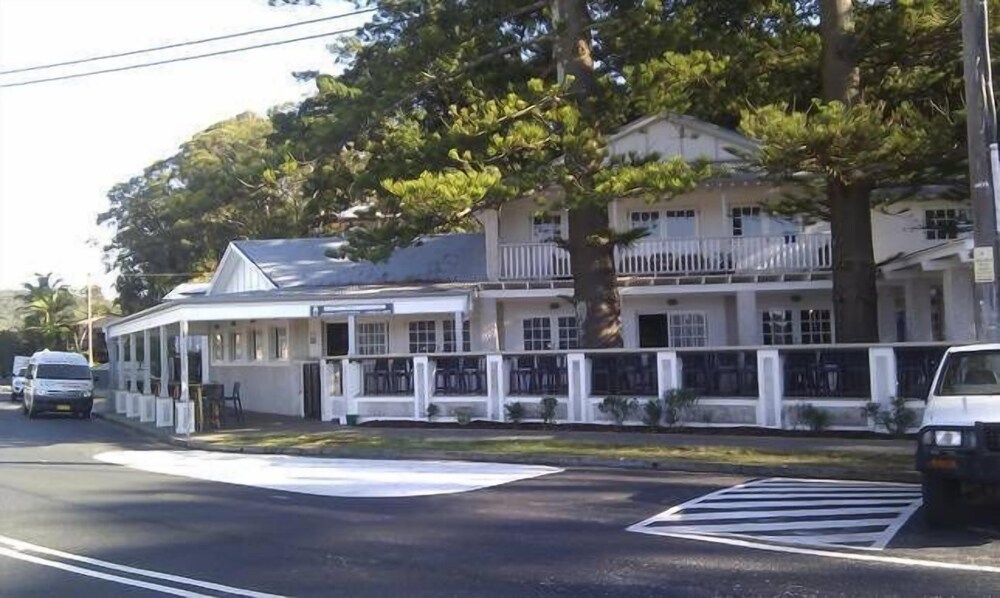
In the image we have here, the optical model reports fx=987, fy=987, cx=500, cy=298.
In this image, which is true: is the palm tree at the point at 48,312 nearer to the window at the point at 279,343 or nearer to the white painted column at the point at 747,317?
the window at the point at 279,343

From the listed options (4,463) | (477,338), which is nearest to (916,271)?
(477,338)

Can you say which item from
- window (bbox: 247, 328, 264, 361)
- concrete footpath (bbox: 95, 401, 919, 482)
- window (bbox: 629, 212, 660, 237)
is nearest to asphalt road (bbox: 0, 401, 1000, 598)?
concrete footpath (bbox: 95, 401, 919, 482)

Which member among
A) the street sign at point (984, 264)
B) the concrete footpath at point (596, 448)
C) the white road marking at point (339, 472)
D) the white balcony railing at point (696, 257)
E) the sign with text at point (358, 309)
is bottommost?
the white road marking at point (339, 472)

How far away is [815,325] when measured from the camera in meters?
26.9

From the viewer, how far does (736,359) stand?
18984 mm

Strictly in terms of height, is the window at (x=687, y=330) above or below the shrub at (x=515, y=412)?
above

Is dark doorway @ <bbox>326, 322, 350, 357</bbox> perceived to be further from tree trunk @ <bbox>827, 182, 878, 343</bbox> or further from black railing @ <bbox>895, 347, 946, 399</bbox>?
black railing @ <bbox>895, 347, 946, 399</bbox>

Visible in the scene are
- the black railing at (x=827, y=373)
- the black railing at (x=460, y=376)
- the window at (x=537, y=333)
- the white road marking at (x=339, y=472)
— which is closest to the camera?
the white road marking at (x=339, y=472)

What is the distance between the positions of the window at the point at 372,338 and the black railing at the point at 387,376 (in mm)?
4750

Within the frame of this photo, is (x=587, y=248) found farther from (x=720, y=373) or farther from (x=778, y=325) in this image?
(x=778, y=325)

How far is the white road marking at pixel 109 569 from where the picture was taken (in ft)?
24.8

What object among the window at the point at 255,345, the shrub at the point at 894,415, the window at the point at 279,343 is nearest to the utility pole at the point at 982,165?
the shrub at the point at 894,415

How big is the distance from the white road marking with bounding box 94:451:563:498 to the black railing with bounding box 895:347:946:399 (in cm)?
658

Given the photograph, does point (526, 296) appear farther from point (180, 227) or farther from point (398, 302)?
point (180, 227)
